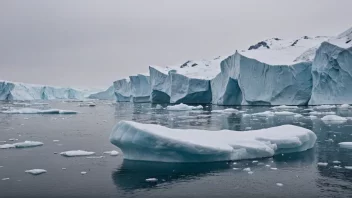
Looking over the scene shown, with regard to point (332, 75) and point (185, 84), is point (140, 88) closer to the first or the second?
point (185, 84)

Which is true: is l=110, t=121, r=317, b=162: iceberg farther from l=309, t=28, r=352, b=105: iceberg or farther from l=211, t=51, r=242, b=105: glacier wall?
l=211, t=51, r=242, b=105: glacier wall

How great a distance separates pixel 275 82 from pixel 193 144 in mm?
21424

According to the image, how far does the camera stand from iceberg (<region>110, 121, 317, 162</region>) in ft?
24.4

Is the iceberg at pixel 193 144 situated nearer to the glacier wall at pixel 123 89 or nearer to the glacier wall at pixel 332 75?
the glacier wall at pixel 332 75

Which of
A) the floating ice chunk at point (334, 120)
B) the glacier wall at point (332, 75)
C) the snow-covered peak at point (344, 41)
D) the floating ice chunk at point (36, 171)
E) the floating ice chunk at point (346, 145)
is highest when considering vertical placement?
the snow-covered peak at point (344, 41)

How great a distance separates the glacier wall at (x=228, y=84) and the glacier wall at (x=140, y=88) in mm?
11901

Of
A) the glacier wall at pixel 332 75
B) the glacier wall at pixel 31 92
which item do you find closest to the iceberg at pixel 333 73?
the glacier wall at pixel 332 75

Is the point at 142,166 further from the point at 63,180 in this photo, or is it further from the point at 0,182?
the point at 0,182

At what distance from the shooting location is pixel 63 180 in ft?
20.7

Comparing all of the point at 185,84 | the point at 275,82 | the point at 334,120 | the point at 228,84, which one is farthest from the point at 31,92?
the point at 334,120

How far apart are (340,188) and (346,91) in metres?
21.0

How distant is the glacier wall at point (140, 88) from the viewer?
1722 inches

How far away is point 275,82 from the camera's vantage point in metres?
27.4

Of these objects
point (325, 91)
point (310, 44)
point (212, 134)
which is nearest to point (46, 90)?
point (310, 44)
